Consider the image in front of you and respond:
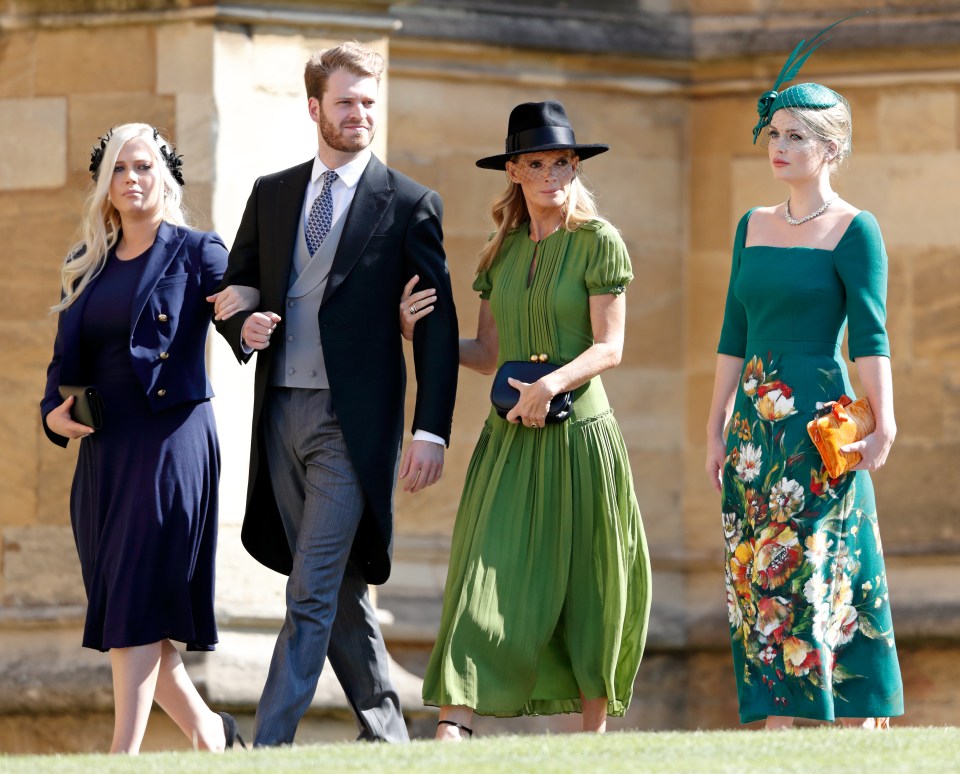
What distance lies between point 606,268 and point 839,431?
84 centimetres

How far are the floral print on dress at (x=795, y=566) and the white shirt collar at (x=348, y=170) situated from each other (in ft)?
4.26

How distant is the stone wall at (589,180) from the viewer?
7.70m

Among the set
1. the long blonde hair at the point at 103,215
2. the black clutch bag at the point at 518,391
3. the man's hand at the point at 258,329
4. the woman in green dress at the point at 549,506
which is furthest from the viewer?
the long blonde hair at the point at 103,215

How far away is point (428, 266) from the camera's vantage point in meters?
5.80

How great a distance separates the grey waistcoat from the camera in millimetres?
5719

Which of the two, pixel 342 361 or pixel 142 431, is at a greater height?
pixel 342 361

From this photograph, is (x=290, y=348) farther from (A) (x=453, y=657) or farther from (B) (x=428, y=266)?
(A) (x=453, y=657)

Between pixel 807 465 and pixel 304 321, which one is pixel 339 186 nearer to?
pixel 304 321

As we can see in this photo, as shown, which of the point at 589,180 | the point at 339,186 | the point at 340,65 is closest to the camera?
the point at 340,65

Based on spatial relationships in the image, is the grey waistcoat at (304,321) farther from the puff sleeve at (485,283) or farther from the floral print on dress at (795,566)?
the floral print on dress at (795,566)

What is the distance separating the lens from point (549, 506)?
596cm

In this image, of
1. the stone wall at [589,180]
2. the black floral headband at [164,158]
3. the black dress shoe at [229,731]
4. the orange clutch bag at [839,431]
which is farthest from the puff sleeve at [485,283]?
the stone wall at [589,180]

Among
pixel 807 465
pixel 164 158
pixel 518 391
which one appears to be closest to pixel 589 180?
pixel 164 158

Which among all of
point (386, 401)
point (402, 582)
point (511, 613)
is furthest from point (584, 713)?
point (402, 582)
